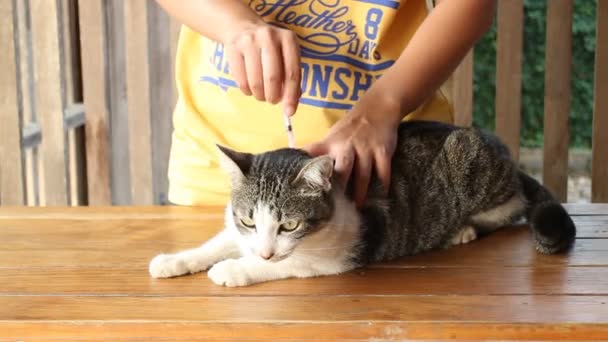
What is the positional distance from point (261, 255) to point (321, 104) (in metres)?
0.41

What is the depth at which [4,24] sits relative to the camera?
2656mm

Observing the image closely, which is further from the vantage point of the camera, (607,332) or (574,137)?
(574,137)

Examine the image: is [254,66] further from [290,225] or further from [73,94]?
[73,94]

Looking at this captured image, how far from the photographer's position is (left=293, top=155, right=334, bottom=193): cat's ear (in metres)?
1.28

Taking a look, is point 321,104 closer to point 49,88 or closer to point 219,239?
point 219,239

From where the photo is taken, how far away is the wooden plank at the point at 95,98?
266cm

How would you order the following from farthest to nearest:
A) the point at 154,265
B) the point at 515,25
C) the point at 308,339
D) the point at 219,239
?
the point at 515,25
the point at 219,239
the point at 154,265
the point at 308,339

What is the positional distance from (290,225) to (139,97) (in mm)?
1534

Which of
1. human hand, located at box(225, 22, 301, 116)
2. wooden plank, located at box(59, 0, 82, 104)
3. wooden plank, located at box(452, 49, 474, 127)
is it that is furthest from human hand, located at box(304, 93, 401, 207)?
wooden plank, located at box(59, 0, 82, 104)

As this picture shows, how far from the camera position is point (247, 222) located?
139 cm

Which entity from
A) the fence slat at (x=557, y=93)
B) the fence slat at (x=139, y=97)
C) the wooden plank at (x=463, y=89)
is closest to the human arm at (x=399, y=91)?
the wooden plank at (x=463, y=89)

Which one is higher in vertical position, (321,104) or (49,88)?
(321,104)

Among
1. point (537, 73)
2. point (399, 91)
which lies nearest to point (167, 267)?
point (399, 91)

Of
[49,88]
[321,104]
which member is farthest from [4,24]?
[321,104]
